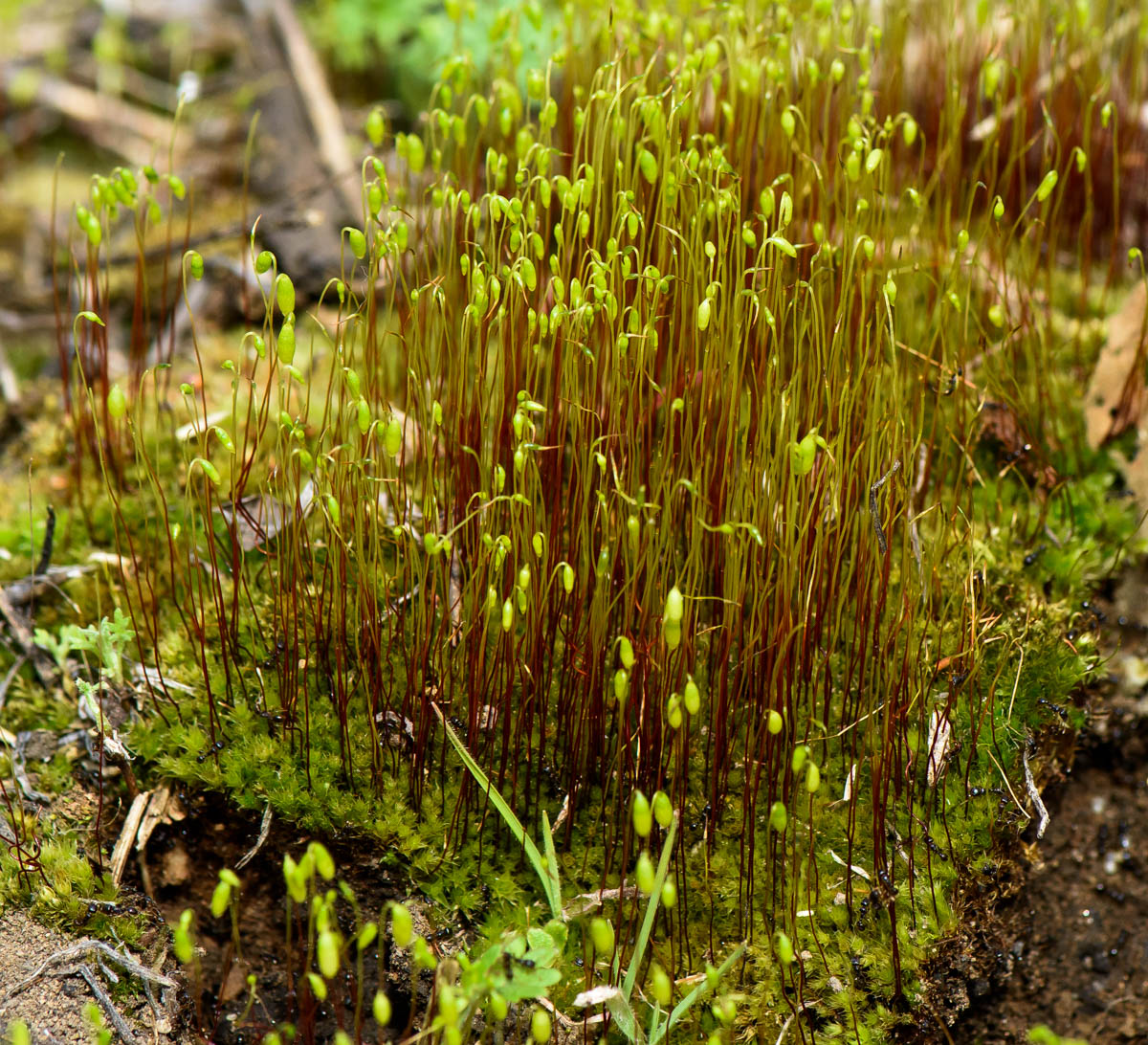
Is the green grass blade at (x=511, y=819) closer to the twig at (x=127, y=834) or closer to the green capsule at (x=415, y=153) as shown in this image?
the twig at (x=127, y=834)

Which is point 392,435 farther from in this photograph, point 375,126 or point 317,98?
point 317,98

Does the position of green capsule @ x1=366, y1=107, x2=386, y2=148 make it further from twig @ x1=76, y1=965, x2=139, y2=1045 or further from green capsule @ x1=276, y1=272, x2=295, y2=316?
twig @ x1=76, y1=965, x2=139, y2=1045

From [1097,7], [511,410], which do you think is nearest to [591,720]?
[511,410]

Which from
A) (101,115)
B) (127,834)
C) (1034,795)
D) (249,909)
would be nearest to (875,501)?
(1034,795)

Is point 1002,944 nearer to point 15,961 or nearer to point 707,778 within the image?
point 707,778

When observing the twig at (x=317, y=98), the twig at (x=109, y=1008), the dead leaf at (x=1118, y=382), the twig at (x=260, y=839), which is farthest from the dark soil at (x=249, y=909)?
the twig at (x=317, y=98)

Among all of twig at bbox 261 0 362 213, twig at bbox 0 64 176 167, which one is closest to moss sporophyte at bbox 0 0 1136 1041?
twig at bbox 261 0 362 213
